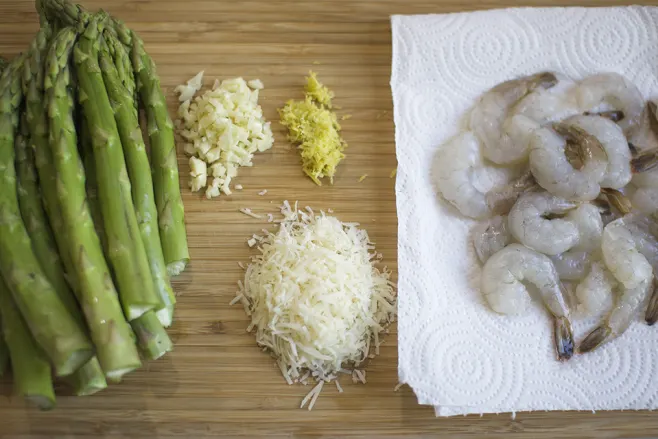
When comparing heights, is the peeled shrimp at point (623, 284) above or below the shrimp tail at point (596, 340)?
above

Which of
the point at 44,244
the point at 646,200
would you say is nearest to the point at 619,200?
the point at 646,200

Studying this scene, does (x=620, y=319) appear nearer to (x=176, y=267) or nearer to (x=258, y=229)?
(x=258, y=229)

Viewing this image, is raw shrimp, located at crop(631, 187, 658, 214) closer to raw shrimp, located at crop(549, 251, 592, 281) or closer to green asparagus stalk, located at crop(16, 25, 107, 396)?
raw shrimp, located at crop(549, 251, 592, 281)

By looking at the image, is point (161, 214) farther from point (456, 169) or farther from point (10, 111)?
point (456, 169)

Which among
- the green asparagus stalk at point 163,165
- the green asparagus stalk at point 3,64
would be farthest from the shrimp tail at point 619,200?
the green asparagus stalk at point 3,64

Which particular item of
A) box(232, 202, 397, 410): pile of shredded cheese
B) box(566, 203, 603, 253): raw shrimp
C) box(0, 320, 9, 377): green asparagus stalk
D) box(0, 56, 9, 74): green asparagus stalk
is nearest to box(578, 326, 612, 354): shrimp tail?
box(566, 203, 603, 253): raw shrimp

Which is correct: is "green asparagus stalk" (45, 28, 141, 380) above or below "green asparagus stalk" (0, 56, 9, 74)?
below

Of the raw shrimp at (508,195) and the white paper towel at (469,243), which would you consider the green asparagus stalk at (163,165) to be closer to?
the white paper towel at (469,243)
